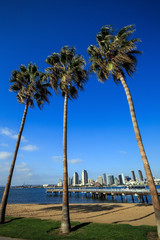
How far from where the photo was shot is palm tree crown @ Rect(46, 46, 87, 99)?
1257 cm

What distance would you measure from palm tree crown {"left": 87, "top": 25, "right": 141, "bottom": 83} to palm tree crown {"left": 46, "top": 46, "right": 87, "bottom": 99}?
4.37 feet

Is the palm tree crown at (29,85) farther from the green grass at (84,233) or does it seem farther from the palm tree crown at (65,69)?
the green grass at (84,233)

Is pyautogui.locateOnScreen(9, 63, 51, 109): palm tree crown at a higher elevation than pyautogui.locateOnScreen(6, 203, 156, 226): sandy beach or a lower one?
higher

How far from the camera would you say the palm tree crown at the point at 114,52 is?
10320 mm

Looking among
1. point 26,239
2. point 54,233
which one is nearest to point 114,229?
point 54,233

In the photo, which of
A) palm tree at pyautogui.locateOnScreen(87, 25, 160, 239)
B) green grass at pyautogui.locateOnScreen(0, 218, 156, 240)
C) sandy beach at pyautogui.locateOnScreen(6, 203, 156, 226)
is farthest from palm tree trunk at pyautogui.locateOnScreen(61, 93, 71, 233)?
sandy beach at pyautogui.locateOnScreen(6, 203, 156, 226)

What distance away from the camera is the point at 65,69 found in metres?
12.9

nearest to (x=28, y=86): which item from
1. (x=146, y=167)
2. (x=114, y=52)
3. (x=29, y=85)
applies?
(x=29, y=85)

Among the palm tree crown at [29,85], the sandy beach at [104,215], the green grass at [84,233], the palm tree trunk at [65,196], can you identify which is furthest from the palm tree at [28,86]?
the sandy beach at [104,215]

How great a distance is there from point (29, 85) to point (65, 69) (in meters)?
4.89

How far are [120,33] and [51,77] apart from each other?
22.0ft

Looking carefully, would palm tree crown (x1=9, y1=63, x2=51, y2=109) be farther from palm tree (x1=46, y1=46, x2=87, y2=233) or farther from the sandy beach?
the sandy beach

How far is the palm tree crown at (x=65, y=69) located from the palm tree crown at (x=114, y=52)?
1.33 m

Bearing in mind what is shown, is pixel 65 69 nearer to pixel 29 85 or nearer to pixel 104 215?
pixel 29 85
